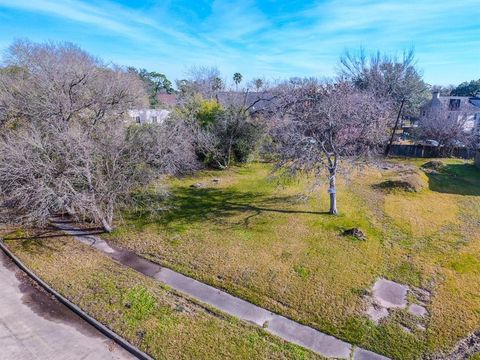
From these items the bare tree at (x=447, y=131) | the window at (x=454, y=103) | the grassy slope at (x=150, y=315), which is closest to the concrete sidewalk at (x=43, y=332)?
the grassy slope at (x=150, y=315)

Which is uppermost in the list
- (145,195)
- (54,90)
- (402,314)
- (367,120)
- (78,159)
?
(54,90)

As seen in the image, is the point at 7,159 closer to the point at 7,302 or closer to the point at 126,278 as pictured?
the point at 7,302

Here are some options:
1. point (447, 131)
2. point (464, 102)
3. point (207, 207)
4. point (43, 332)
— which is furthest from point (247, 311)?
point (464, 102)

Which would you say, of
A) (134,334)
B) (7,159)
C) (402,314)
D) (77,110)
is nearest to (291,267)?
(402,314)

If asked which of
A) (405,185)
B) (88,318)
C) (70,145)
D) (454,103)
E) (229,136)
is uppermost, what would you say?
(454,103)

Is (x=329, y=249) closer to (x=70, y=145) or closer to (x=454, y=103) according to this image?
(x=70, y=145)

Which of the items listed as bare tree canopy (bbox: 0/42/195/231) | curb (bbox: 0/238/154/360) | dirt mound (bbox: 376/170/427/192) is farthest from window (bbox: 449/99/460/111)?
curb (bbox: 0/238/154/360)

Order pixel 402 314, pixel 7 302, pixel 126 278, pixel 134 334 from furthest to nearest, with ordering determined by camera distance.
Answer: pixel 126 278
pixel 7 302
pixel 402 314
pixel 134 334
